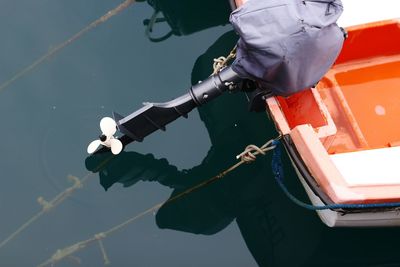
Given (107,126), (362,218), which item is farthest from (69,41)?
(362,218)

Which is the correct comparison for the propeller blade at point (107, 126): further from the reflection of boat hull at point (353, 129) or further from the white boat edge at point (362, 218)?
the white boat edge at point (362, 218)

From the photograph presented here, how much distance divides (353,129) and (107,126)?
5.40ft

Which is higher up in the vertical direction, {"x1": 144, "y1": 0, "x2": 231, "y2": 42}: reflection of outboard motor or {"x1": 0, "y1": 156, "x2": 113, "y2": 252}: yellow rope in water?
{"x1": 144, "y1": 0, "x2": 231, "y2": 42}: reflection of outboard motor

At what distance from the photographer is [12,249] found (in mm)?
3648

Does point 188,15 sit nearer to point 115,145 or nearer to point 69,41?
point 69,41

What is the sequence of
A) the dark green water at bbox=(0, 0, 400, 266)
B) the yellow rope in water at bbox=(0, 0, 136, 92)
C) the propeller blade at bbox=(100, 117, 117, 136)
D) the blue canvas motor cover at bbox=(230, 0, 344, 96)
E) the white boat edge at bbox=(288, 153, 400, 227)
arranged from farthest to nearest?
1. the yellow rope in water at bbox=(0, 0, 136, 92)
2. the dark green water at bbox=(0, 0, 400, 266)
3. the propeller blade at bbox=(100, 117, 117, 136)
4. the white boat edge at bbox=(288, 153, 400, 227)
5. the blue canvas motor cover at bbox=(230, 0, 344, 96)

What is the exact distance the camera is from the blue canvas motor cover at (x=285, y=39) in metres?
2.79

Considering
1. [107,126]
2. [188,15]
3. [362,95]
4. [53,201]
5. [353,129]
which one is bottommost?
[353,129]

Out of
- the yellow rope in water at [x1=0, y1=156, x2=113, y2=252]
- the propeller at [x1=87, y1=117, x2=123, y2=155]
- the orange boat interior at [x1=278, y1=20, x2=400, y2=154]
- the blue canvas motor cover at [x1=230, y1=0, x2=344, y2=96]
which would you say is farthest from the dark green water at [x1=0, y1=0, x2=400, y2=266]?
the blue canvas motor cover at [x1=230, y1=0, x2=344, y2=96]

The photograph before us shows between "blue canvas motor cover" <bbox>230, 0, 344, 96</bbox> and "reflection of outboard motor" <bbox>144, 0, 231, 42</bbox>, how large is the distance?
1371mm

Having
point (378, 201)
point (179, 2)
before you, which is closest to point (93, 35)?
point (179, 2)

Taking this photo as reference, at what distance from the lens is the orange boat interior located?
11.1 feet

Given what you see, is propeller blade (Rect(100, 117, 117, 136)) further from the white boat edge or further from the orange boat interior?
the white boat edge

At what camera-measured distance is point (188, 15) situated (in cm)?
431
